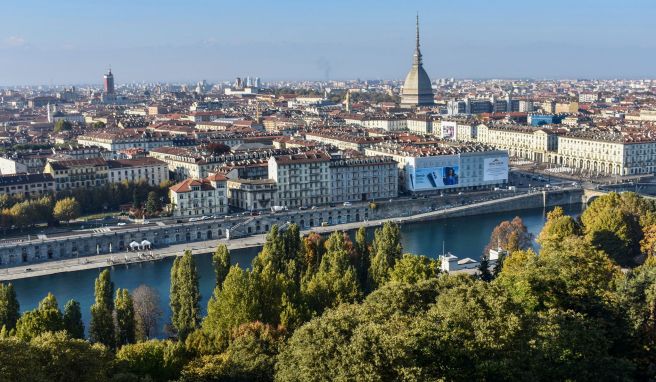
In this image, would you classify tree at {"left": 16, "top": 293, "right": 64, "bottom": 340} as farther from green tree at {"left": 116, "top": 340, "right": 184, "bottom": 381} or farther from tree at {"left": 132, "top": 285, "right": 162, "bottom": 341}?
green tree at {"left": 116, "top": 340, "right": 184, "bottom": 381}

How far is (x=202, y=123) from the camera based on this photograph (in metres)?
48.3

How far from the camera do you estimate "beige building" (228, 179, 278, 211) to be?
2572cm

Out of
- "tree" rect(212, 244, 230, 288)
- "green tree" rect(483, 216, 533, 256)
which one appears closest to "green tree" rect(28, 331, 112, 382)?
"tree" rect(212, 244, 230, 288)

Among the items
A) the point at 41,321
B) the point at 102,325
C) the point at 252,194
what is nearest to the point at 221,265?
the point at 102,325

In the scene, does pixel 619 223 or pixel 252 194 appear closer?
pixel 619 223

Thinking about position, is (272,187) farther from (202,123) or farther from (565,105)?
(565,105)

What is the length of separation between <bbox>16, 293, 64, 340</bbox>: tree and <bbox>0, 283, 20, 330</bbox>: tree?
98 cm

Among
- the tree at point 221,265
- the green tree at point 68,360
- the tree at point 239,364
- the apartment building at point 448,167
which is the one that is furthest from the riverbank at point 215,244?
the green tree at point 68,360

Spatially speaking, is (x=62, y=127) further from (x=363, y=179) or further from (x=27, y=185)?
(x=363, y=179)

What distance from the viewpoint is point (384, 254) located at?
1532 centimetres

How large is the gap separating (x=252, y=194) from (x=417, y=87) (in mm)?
40527

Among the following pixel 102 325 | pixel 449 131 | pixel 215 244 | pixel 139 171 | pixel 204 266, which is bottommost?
pixel 204 266

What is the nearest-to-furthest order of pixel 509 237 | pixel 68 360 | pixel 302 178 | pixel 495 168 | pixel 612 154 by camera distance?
pixel 68 360, pixel 509 237, pixel 302 178, pixel 495 168, pixel 612 154

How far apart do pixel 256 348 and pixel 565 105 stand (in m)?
58.6
